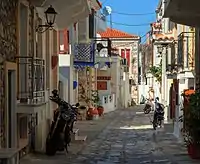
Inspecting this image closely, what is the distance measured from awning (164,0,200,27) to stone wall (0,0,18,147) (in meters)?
4.70

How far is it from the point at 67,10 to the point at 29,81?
227 inches

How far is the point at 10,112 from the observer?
11930 mm

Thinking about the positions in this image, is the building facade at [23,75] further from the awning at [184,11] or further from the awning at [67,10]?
the awning at [184,11]

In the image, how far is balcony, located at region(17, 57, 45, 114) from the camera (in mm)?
12664

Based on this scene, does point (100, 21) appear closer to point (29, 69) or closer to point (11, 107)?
point (29, 69)

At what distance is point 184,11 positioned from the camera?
16.4m

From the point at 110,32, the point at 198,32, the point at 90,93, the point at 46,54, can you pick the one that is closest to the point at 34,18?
the point at 46,54

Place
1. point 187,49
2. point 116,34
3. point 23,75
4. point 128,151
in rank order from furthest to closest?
point 116,34 < point 187,49 < point 128,151 < point 23,75

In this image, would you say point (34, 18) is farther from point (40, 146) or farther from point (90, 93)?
point (90, 93)

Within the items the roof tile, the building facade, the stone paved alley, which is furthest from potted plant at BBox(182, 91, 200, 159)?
the roof tile

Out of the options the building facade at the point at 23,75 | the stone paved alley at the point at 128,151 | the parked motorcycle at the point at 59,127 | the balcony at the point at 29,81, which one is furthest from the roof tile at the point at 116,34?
the balcony at the point at 29,81

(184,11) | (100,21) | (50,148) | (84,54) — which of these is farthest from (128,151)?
(100,21)

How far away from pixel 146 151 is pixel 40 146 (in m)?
3.31

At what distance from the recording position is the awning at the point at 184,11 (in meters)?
15.1
